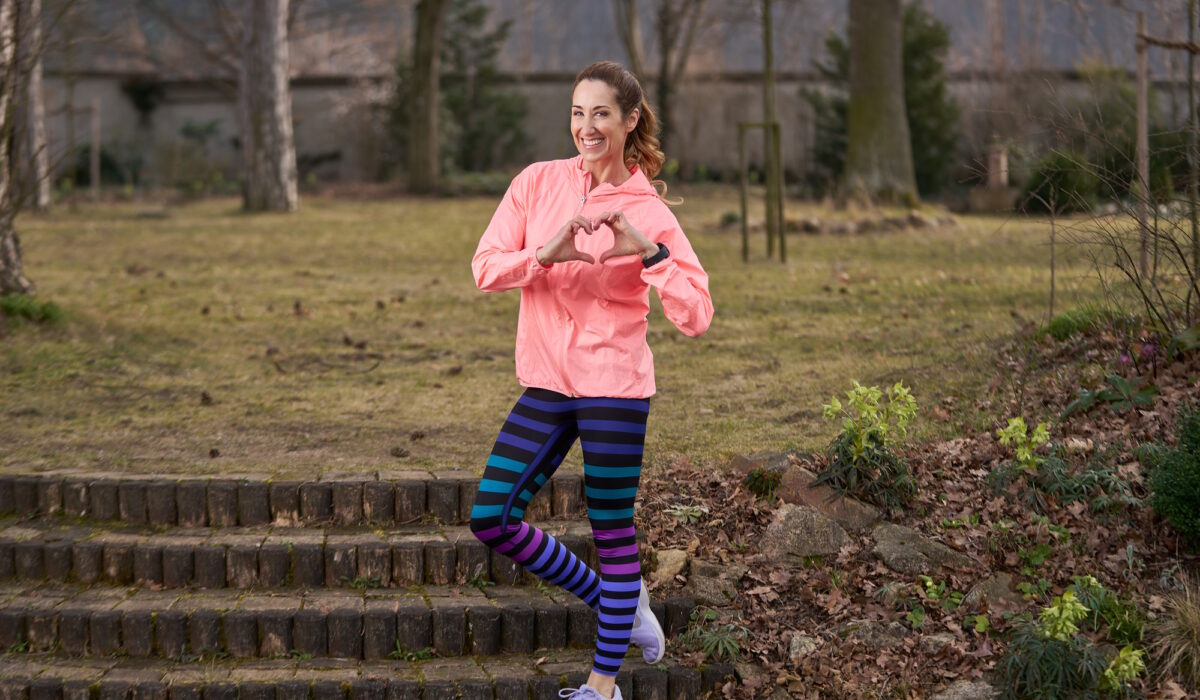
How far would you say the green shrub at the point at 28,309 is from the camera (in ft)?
29.9

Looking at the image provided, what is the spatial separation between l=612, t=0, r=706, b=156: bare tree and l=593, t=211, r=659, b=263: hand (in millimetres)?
20956

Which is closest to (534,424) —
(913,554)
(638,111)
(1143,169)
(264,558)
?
(638,111)

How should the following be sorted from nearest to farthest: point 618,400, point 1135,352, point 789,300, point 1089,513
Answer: point 618,400
point 1089,513
point 1135,352
point 789,300

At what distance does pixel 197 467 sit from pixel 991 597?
11.3ft

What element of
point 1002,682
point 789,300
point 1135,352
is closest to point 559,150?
point 789,300

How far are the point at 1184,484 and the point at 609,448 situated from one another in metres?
2.35

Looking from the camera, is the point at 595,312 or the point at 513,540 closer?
the point at 595,312

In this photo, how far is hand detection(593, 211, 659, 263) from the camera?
3693mm

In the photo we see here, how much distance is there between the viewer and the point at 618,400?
3832mm

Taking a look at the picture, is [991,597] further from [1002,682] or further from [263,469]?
[263,469]

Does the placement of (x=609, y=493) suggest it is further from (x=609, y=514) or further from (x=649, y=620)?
(x=649, y=620)

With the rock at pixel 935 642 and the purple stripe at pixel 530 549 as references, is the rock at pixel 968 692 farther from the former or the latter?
the purple stripe at pixel 530 549

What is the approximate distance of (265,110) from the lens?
18.8m

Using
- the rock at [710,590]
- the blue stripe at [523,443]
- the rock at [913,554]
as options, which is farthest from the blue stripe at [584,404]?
the rock at [913,554]
